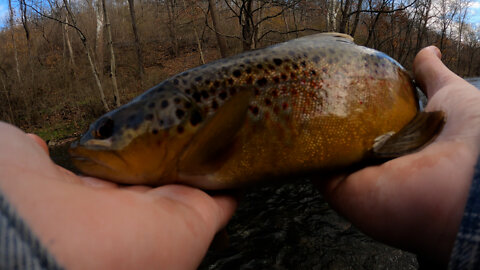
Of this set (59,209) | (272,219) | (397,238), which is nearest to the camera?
(59,209)

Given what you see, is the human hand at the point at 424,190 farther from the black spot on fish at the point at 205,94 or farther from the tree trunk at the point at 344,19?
the tree trunk at the point at 344,19

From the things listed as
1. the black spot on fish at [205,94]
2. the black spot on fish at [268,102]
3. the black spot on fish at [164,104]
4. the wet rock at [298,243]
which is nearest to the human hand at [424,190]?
the black spot on fish at [268,102]

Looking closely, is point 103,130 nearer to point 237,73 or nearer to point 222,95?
point 222,95

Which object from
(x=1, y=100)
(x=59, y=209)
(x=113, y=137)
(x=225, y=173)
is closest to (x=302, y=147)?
(x=225, y=173)

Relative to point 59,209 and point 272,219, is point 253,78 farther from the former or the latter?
point 272,219

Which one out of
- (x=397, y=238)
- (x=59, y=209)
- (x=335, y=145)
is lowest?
(x=397, y=238)

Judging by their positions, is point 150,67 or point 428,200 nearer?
point 428,200
